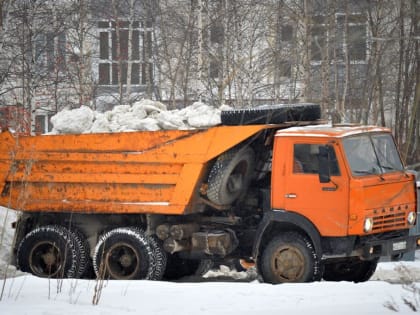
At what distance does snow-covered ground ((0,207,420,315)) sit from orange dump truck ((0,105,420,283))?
102 cm

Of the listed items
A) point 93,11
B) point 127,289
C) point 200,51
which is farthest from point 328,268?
point 93,11

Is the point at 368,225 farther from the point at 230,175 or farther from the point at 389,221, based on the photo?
the point at 230,175

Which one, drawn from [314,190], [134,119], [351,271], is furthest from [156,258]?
[351,271]

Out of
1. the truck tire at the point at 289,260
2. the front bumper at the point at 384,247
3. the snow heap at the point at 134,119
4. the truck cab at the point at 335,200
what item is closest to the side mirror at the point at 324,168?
the truck cab at the point at 335,200

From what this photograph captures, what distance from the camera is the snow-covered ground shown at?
372 inches

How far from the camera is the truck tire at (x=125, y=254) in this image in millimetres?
13961

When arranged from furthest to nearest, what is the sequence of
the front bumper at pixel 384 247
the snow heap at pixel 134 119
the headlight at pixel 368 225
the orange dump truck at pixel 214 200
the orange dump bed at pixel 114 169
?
the snow heap at pixel 134 119
the orange dump bed at pixel 114 169
the orange dump truck at pixel 214 200
the front bumper at pixel 384 247
the headlight at pixel 368 225

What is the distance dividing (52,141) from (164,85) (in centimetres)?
1572

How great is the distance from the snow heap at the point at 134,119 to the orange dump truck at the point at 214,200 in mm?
471

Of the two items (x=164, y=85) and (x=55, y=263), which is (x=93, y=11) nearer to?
(x=164, y=85)

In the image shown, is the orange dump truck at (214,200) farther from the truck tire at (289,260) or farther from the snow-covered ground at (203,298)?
the snow-covered ground at (203,298)

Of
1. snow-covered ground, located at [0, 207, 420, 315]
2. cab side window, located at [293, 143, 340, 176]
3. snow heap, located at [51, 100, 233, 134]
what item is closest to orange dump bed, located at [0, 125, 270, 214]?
snow heap, located at [51, 100, 233, 134]

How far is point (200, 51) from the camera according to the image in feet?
82.1

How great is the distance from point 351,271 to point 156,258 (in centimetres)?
280
